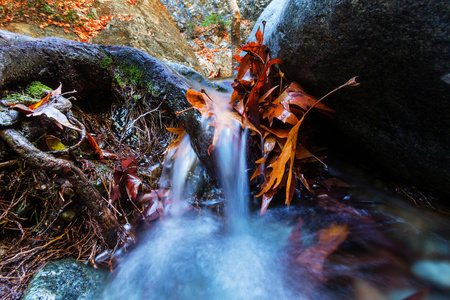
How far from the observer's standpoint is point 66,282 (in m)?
1.35

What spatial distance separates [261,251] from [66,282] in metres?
1.48

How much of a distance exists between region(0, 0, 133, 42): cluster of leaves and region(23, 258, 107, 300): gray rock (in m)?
6.58

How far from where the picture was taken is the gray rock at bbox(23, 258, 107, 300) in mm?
1250

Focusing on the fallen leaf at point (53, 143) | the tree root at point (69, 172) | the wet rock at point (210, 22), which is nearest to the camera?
the tree root at point (69, 172)

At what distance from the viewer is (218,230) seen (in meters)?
1.96

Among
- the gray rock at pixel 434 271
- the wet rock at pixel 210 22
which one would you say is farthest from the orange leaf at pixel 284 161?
the wet rock at pixel 210 22

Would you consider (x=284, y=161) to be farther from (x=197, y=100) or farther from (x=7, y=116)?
(x=7, y=116)

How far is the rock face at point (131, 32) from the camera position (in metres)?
5.37

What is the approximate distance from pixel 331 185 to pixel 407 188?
719mm

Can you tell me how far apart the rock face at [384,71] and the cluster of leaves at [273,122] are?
0.84ft

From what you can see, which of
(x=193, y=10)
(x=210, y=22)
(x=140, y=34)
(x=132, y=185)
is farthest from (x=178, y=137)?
(x=193, y=10)

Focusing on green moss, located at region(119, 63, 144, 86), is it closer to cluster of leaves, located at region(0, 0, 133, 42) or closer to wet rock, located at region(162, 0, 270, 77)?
cluster of leaves, located at region(0, 0, 133, 42)

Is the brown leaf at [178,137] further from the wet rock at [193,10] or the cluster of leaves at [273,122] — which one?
the wet rock at [193,10]

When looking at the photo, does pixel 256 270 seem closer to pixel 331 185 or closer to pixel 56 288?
pixel 331 185
